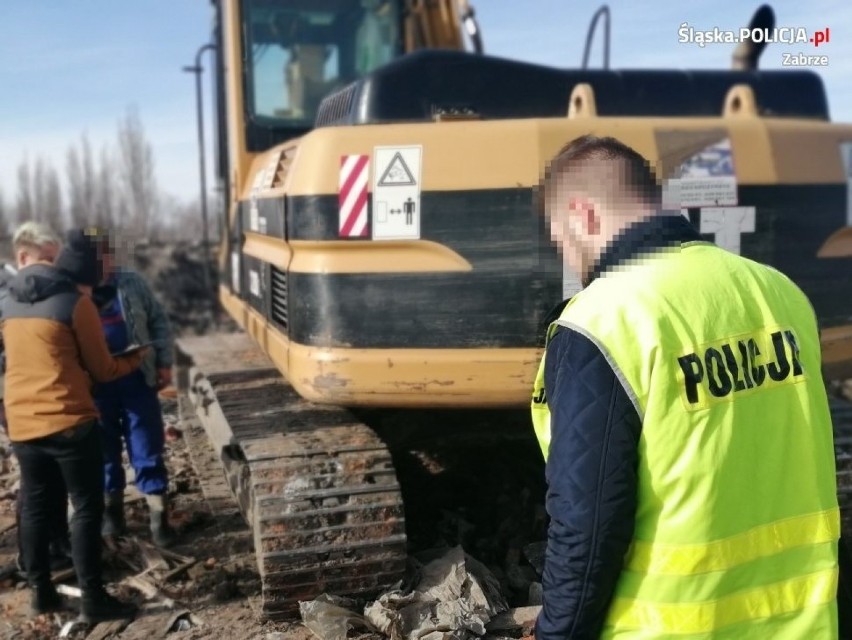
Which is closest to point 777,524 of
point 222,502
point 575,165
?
point 575,165

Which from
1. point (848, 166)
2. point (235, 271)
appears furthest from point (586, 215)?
point (235, 271)

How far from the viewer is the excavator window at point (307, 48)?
198 inches

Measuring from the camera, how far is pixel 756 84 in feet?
13.3

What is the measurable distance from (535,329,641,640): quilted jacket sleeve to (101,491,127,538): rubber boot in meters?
3.47

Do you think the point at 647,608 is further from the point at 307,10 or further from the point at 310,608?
the point at 307,10

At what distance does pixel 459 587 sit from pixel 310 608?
55cm

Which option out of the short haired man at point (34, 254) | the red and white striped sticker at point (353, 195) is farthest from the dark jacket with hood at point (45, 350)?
the red and white striped sticker at point (353, 195)

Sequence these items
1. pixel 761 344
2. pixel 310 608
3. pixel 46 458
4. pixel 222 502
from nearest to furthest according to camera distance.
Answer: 1. pixel 761 344
2. pixel 310 608
3. pixel 46 458
4. pixel 222 502

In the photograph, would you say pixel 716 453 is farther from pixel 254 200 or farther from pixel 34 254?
pixel 254 200

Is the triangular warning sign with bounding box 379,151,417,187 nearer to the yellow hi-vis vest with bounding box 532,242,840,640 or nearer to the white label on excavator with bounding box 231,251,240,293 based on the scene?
the yellow hi-vis vest with bounding box 532,242,840,640

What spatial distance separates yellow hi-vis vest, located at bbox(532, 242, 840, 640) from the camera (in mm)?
1559

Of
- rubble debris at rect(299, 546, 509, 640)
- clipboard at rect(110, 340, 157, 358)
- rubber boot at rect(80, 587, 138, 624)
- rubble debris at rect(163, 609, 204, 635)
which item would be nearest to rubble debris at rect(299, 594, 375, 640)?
rubble debris at rect(299, 546, 509, 640)

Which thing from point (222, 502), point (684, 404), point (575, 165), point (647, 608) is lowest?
point (222, 502)

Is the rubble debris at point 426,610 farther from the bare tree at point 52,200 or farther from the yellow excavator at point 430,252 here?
the bare tree at point 52,200
